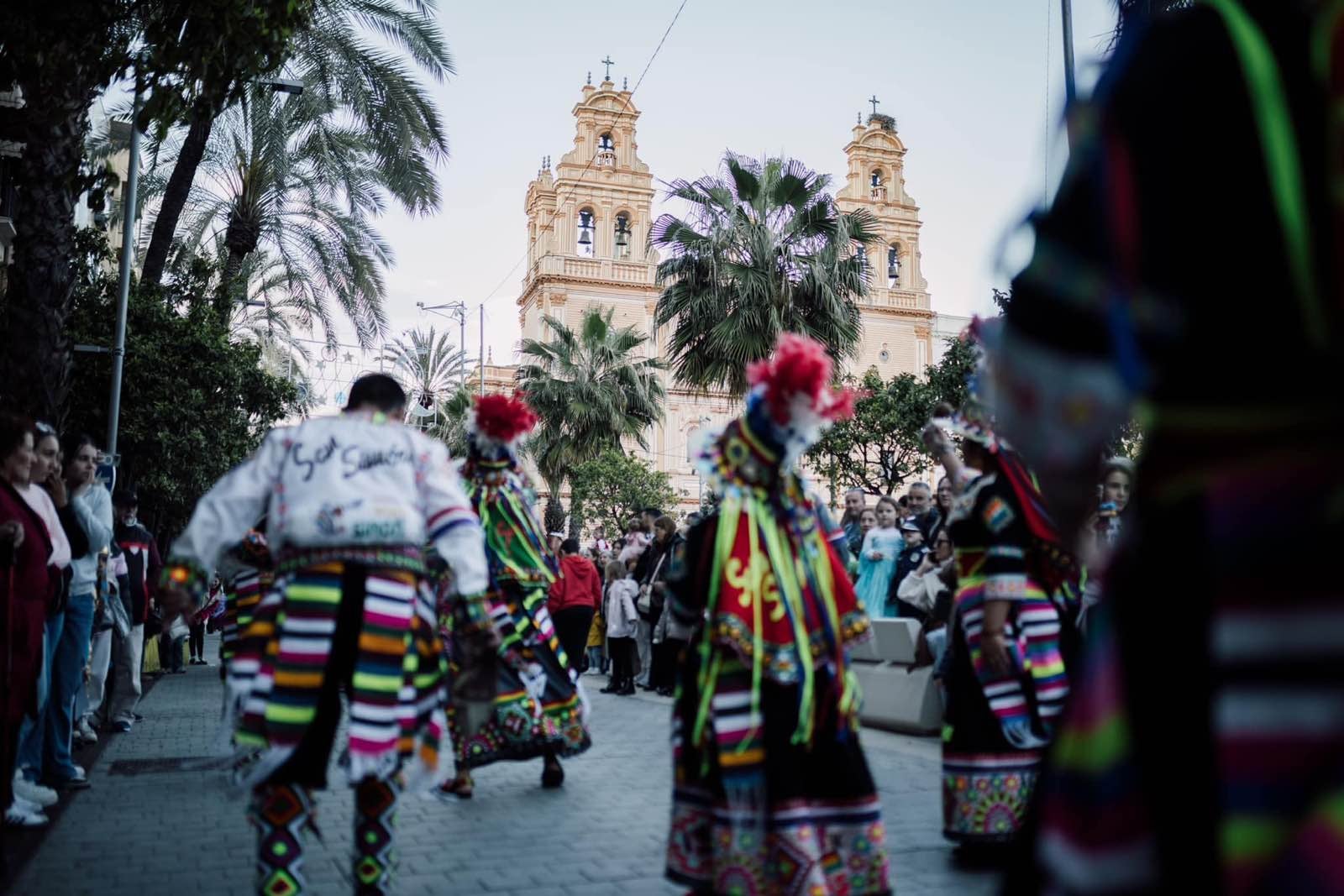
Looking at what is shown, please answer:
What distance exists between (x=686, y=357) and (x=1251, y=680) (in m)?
22.1

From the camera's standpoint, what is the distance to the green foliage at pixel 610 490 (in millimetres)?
39469

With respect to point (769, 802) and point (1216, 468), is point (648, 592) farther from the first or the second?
point (1216, 468)

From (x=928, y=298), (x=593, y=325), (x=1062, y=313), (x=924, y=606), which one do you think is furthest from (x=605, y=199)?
(x=1062, y=313)

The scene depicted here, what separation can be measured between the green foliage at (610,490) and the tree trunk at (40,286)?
26.6 meters

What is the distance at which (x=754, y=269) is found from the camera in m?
22.5

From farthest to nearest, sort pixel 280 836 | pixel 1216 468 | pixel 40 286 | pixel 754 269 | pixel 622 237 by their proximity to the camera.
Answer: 1. pixel 622 237
2. pixel 754 269
3. pixel 40 286
4. pixel 280 836
5. pixel 1216 468

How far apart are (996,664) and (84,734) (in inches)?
305

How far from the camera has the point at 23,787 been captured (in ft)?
22.7

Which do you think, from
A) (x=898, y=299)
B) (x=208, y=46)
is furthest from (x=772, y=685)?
(x=898, y=299)

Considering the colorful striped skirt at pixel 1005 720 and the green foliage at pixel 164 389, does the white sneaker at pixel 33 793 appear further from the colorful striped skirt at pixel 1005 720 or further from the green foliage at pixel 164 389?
the green foliage at pixel 164 389

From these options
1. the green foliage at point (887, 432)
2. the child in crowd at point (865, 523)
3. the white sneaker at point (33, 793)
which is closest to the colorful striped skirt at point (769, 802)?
the white sneaker at point (33, 793)

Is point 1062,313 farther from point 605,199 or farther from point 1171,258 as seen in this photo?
point 605,199

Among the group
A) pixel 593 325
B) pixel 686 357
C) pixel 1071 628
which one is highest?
pixel 593 325

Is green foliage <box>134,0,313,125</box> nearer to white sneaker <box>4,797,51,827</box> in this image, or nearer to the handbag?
white sneaker <box>4,797,51,827</box>
